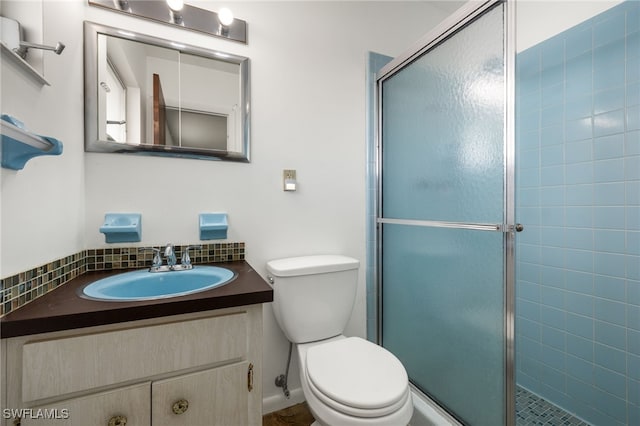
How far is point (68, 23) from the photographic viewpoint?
108 centimetres

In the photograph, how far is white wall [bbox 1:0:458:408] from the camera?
938 millimetres

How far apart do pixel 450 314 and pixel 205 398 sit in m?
1.06

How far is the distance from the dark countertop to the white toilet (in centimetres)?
39

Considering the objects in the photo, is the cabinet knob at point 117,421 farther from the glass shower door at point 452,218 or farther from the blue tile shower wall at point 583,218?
the blue tile shower wall at point 583,218

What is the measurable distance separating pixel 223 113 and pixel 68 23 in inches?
24.7

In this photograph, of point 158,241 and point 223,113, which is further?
point 223,113

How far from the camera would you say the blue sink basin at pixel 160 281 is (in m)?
1.04

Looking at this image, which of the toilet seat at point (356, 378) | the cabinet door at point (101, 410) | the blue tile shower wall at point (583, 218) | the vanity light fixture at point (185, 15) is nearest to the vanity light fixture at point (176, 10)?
the vanity light fixture at point (185, 15)

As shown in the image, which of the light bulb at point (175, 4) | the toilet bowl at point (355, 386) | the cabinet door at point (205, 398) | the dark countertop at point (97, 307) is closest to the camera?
the dark countertop at point (97, 307)

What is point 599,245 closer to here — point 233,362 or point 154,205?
point 233,362

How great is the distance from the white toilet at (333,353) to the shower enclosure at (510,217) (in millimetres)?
369

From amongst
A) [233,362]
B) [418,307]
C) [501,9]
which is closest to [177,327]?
[233,362]

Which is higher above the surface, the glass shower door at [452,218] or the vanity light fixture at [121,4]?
the vanity light fixture at [121,4]

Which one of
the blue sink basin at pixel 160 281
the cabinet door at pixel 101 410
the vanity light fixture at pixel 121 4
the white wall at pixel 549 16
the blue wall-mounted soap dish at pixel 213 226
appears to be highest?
the white wall at pixel 549 16
